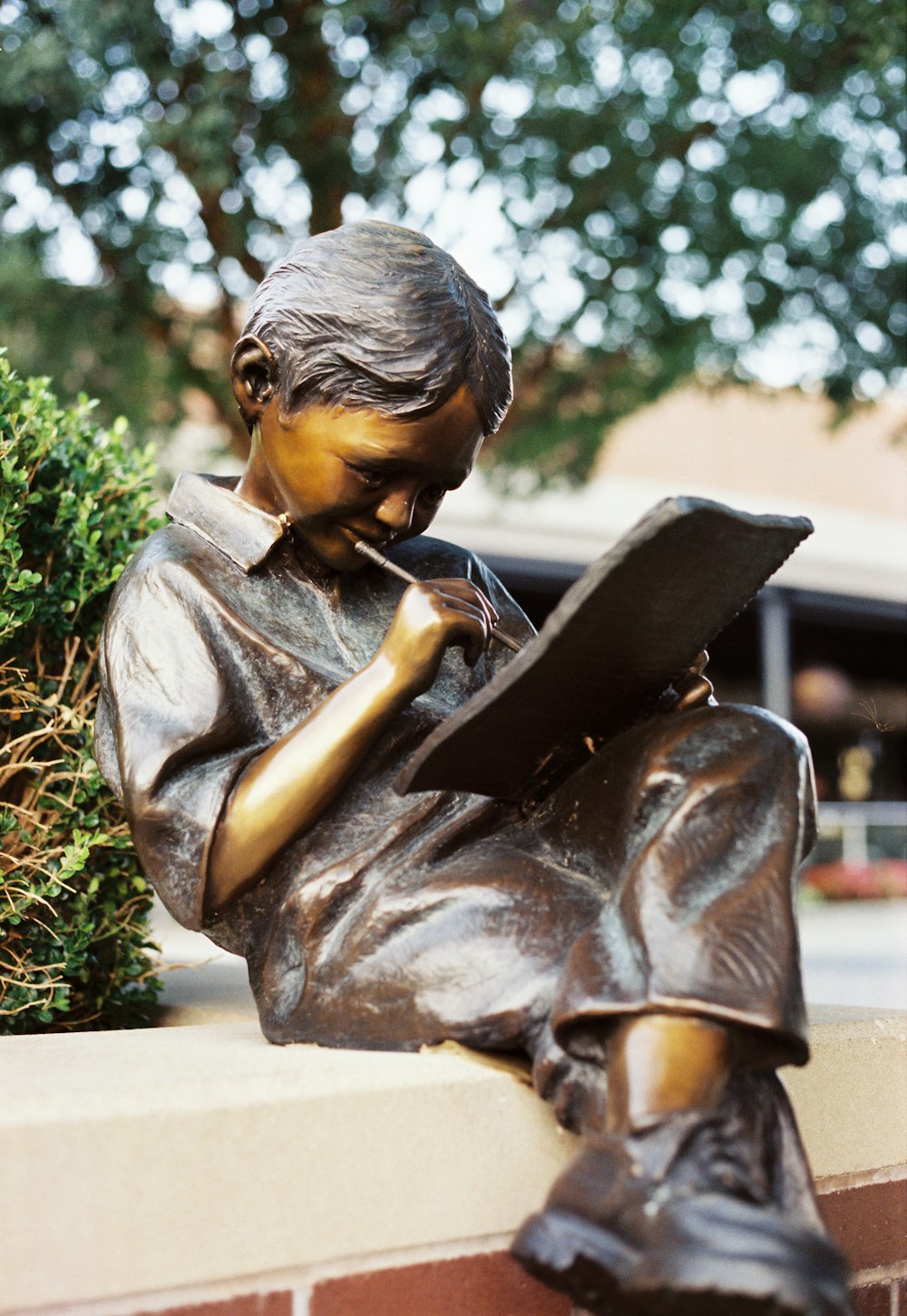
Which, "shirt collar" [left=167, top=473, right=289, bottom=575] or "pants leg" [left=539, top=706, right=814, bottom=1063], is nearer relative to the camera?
"pants leg" [left=539, top=706, right=814, bottom=1063]

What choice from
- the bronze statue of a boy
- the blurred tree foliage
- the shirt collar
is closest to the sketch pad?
the bronze statue of a boy

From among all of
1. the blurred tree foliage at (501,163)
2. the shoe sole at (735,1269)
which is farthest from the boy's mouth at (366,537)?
the blurred tree foliage at (501,163)

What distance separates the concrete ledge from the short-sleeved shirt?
255mm

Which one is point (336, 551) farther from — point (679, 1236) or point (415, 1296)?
point (679, 1236)

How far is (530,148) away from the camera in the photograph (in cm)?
707

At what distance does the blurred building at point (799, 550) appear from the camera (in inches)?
510

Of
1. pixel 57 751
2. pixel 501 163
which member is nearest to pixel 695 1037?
pixel 57 751

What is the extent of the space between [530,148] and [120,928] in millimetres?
5294

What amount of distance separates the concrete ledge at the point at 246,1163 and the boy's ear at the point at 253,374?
909mm

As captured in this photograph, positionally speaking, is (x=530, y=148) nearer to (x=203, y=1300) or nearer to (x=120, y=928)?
(x=120, y=928)

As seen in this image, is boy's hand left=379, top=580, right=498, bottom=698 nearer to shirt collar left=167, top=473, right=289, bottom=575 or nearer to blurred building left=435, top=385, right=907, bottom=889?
shirt collar left=167, top=473, right=289, bottom=575

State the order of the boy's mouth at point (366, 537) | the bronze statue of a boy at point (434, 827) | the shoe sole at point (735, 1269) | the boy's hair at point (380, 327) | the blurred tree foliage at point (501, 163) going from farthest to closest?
the blurred tree foliage at point (501, 163)
the boy's mouth at point (366, 537)
the boy's hair at point (380, 327)
the bronze statue of a boy at point (434, 827)
the shoe sole at point (735, 1269)

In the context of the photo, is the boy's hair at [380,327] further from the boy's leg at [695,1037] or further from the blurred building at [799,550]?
the blurred building at [799,550]

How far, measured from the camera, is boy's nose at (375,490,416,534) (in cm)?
210
